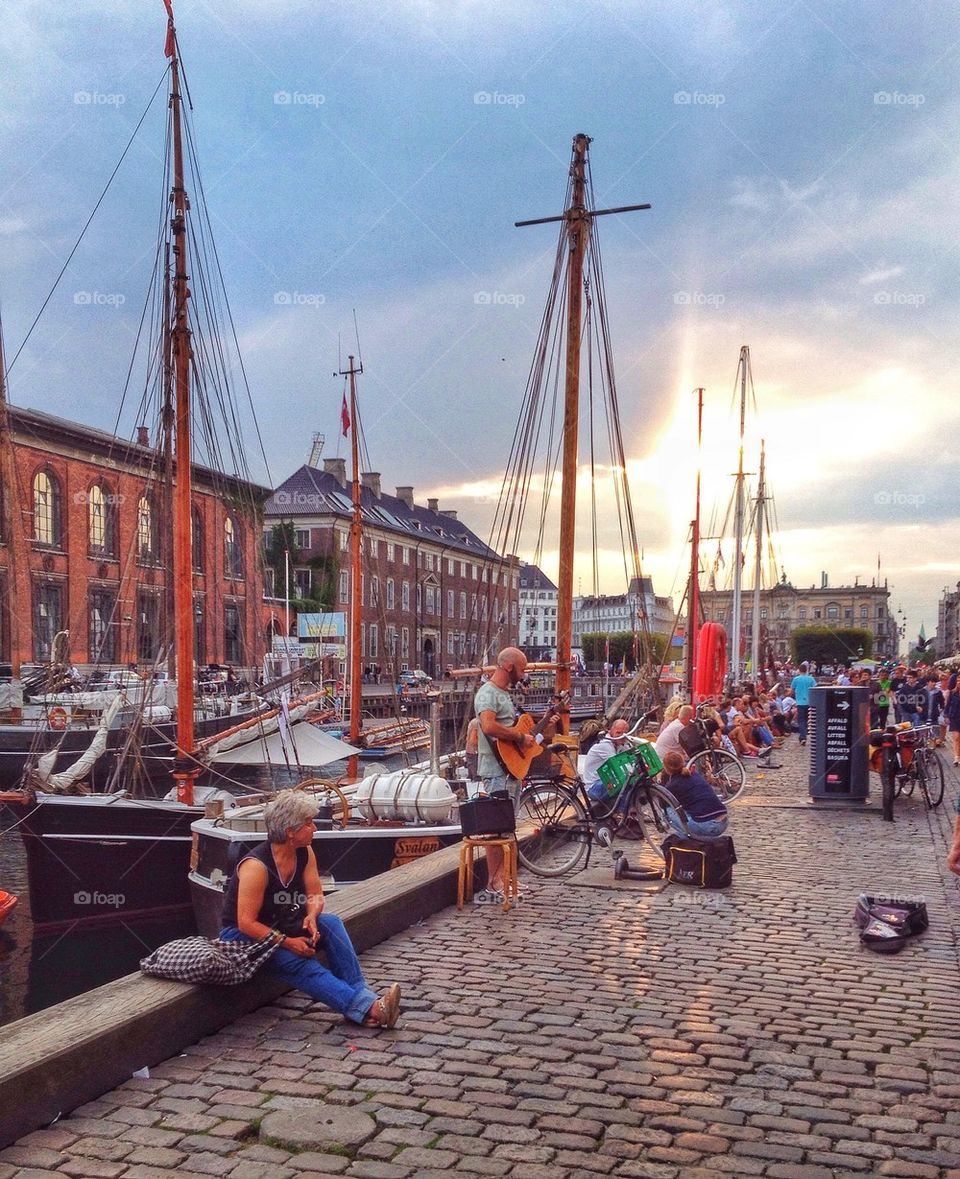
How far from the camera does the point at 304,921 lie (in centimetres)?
604

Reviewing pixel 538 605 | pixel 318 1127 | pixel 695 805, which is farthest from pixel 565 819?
pixel 538 605

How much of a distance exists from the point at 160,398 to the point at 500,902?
15.5 metres

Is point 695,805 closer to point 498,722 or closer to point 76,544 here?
point 498,722

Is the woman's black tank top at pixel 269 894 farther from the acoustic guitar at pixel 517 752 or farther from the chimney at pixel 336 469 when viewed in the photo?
the chimney at pixel 336 469

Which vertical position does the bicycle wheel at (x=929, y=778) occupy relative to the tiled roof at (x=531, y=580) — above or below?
below

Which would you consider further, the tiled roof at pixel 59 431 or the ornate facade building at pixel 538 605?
the ornate facade building at pixel 538 605

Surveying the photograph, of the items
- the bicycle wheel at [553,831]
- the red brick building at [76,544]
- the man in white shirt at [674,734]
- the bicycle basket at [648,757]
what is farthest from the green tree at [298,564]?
the bicycle wheel at [553,831]

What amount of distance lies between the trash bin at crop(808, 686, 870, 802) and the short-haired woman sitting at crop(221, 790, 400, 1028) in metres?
11.8

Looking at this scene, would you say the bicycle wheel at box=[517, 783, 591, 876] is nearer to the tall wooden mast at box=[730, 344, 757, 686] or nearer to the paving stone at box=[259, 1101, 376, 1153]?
the paving stone at box=[259, 1101, 376, 1153]

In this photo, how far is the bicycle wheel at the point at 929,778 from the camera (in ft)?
53.2

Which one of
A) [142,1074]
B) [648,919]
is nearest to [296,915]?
[142,1074]

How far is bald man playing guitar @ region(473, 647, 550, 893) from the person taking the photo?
31.1 ft

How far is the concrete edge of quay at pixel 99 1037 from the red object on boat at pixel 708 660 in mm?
19667

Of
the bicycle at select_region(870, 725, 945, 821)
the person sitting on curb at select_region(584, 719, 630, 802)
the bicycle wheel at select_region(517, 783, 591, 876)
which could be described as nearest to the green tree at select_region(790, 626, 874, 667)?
the bicycle at select_region(870, 725, 945, 821)
